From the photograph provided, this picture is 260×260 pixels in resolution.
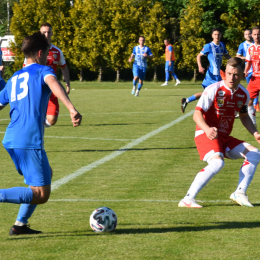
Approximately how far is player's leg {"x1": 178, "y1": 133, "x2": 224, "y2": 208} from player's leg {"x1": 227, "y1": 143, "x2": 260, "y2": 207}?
220 millimetres

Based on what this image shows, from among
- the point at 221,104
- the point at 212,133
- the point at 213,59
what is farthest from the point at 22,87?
the point at 213,59

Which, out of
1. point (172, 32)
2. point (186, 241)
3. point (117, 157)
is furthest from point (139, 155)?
point (172, 32)

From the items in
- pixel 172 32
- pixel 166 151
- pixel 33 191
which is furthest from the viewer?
pixel 172 32

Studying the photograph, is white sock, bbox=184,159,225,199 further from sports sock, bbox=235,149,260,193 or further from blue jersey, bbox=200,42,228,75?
blue jersey, bbox=200,42,228,75

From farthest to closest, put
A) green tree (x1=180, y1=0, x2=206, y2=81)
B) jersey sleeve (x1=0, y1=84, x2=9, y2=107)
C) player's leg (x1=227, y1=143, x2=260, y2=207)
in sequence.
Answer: green tree (x1=180, y1=0, x2=206, y2=81), player's leg (x1=227, y1=143, x2=260, y2=207), jersey sleeve (x1=0, y1=84, x2=9, y2=107)

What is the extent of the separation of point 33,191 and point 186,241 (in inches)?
51.9

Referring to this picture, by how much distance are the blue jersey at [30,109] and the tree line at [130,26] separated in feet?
122

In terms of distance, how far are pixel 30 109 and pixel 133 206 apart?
6.07 ft

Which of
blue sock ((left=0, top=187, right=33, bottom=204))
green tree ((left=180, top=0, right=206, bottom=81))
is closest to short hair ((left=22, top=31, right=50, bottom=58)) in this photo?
blue sock ((left=0, top=187, right=33, bottom=204))

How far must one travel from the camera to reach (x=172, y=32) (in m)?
44.0

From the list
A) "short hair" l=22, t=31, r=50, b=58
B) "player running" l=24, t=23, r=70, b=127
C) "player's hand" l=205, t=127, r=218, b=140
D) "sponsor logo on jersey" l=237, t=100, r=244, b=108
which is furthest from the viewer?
"player running" l=24, t=23, r=70, b=127

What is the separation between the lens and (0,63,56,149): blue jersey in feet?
13.2

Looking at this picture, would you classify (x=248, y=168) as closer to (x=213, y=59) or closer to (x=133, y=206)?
(x=133, y=206)

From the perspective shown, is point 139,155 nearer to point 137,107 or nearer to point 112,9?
point 137,107
